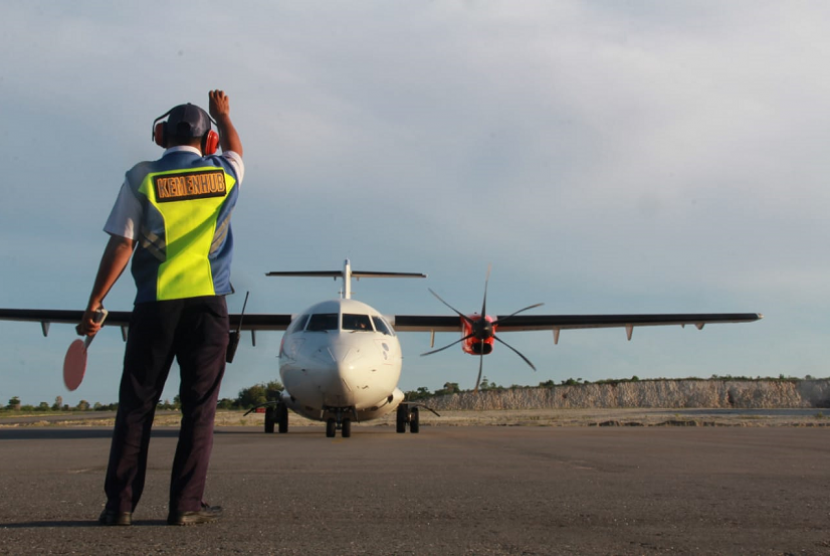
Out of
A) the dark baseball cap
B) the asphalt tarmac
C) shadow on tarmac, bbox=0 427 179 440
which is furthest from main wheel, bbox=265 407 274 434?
the dark baseball cap

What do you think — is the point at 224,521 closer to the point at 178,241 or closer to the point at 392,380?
the point at 178,241

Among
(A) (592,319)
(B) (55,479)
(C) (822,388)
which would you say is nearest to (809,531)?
(B) (55,479)

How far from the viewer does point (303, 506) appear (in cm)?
381

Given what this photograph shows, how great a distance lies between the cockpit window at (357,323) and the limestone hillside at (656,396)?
46.0 metres

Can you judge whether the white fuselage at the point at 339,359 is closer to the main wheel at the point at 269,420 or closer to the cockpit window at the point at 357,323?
the cockpit window at the point at 357,323

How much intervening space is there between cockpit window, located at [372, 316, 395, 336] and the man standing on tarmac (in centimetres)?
1151

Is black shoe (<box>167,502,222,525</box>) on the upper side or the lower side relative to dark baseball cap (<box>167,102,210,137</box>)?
lower

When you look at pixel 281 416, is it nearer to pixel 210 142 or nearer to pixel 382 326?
pixel 382 326

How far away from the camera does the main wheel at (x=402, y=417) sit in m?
18.1

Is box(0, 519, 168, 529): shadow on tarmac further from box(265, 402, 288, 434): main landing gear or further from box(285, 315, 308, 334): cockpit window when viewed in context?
box(265, 402, 288, 434): main landing gear

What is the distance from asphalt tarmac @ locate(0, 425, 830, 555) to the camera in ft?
8.95

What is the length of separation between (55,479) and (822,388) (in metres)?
65.6

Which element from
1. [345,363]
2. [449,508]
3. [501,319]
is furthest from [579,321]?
[449,508]

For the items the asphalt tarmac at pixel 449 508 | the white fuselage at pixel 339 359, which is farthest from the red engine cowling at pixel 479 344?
the asphalt tarmac at pixel 449 508
